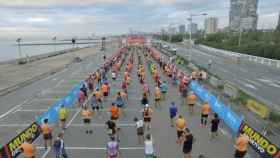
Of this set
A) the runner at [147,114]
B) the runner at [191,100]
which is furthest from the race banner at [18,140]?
the runner at [191,100]

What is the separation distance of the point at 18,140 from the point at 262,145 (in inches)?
361

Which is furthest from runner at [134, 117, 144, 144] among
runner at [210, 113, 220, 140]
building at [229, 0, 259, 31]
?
building at [229, 0, 259, 31]

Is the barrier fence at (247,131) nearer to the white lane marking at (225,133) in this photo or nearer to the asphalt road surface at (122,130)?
the white lane marking at (225,133)

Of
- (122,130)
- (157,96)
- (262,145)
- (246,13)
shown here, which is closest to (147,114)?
(122,130)

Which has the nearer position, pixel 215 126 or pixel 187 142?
pixel 187 142

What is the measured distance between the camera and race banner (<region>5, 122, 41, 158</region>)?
1085cm

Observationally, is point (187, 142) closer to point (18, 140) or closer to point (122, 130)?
point (122, 130)

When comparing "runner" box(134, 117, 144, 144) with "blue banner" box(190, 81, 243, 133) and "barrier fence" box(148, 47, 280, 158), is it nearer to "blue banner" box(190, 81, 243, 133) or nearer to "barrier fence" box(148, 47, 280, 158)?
"barrier fence" box(148, 47, 280, 158)

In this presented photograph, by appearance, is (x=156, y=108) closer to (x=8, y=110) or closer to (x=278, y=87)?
(x=8, y=110)

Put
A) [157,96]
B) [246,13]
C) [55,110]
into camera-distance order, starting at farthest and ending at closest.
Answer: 1. [246,13]
2. [157,96]
3. [55,110]

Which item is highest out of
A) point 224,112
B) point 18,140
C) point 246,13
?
point 246,13

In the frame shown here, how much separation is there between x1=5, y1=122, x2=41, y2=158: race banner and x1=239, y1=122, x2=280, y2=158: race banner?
8.91m

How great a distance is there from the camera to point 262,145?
11078 millimetres

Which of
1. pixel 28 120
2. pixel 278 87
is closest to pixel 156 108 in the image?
pixel 28 120
